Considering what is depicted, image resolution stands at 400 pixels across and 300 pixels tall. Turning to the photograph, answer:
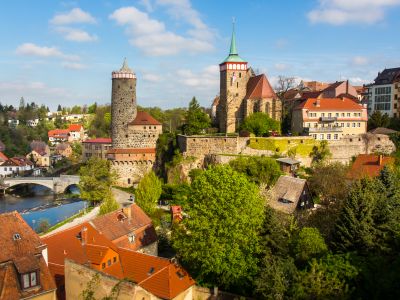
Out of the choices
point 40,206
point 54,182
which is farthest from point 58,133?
point 40,206

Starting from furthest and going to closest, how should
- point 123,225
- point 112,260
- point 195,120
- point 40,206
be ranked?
point 40,206
point 195,120
point 123,225
point 112,260

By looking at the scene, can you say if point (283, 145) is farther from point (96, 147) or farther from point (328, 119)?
point (96, 147)

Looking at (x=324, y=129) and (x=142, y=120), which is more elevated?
(x=142, y=120)

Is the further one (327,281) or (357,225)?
(357,225)

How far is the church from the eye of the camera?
155 feet

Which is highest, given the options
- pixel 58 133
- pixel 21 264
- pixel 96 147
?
pixel 58 133

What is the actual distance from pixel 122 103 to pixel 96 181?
12.4m

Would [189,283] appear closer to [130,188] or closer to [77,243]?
[77,243]

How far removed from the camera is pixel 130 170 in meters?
51.1

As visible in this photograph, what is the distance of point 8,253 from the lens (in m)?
17.7

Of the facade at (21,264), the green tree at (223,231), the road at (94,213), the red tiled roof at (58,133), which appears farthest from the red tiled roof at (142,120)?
the red tiled roof at (58,133)

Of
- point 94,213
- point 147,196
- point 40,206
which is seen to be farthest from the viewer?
point 40,206

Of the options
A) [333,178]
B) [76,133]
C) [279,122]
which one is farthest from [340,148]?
[76,133]

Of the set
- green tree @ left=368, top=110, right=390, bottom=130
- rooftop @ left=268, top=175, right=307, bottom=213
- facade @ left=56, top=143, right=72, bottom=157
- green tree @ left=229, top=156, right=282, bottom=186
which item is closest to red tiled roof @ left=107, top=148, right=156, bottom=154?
green tree @ left=229, top=156, right=282, bottom=186
